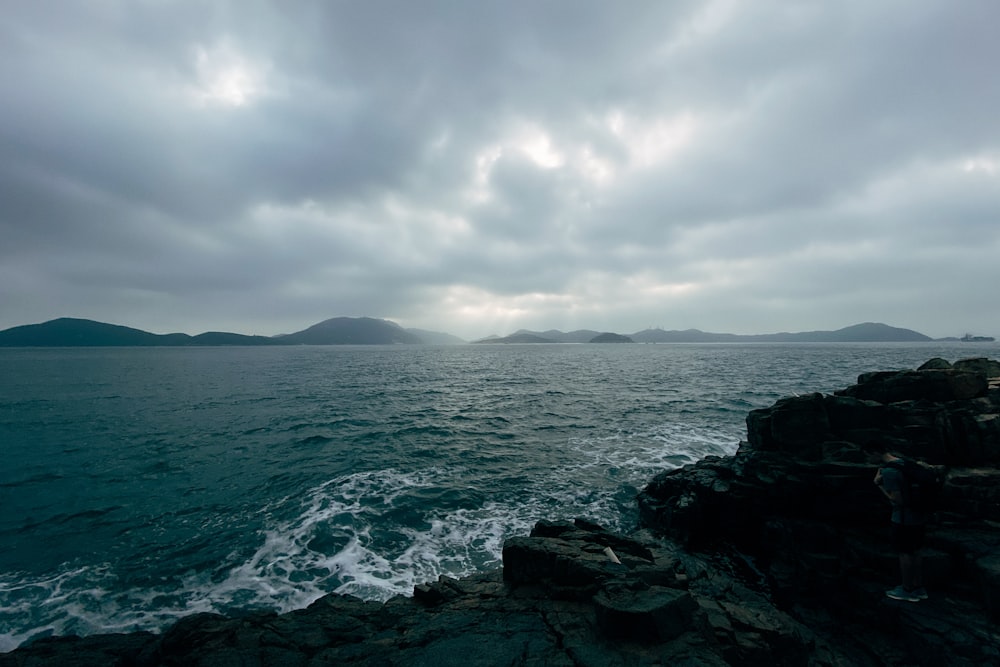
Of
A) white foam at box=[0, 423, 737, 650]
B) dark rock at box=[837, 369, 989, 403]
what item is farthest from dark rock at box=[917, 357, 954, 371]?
white foam at box=[0, 423, 737, 650]

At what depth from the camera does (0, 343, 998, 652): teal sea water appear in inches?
520

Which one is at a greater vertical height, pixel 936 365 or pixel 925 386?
pixel 936 365

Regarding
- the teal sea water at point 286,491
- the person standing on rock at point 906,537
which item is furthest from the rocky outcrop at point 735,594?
the teal sea water at point 286,491

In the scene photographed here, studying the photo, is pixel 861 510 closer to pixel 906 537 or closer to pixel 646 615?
pixel 906 537

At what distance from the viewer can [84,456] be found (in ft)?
85.9

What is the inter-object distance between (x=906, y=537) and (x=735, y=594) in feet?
15.9

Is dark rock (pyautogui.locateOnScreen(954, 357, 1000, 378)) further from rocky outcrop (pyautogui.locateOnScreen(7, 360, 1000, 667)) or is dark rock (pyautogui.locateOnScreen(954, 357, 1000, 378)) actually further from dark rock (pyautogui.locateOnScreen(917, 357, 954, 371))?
rocky outcrop (pyautogui.locateOnScreen(7, 360, 1000, 667))

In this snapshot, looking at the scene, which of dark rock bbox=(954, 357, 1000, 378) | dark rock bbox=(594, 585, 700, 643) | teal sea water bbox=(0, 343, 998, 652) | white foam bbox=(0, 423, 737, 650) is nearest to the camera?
dark rock bbox=(594, 585, 700, 643)

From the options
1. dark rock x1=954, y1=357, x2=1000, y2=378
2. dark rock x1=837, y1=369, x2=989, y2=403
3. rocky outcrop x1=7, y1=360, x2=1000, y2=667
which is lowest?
rocky outcrop x1=7, y1=360, x2=1000, y2=667

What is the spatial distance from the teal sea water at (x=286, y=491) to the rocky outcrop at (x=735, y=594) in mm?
3512

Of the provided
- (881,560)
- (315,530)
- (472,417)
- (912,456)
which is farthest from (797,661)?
(472,417)

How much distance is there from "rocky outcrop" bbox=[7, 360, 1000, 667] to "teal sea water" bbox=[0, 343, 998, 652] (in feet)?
11.5

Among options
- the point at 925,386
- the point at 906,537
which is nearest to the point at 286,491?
the point at 906,537

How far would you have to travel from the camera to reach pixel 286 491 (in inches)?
809
